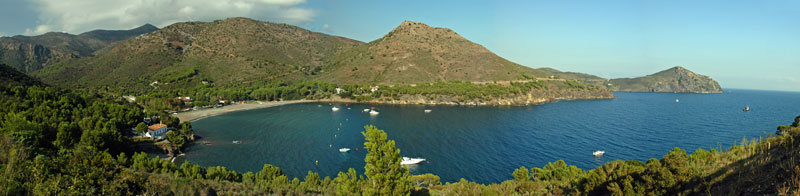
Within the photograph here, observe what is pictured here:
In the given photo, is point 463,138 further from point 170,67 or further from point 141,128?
point 170,67

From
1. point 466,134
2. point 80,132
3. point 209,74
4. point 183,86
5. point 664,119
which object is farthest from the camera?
point 209,74

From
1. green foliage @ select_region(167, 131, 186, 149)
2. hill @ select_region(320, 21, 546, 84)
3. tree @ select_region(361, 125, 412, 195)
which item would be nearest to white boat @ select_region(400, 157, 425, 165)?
tree @ select_region(361, 125, 412, 195)

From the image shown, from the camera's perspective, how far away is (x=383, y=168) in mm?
19781

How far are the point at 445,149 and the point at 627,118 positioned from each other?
6960 cm

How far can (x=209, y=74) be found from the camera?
6668 inches

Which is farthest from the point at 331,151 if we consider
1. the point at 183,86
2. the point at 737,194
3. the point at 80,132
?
the point at 183,86

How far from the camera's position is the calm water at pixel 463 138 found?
50719mm

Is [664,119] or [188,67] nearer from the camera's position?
[664,119]

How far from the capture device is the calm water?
166ft

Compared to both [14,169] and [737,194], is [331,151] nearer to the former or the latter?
[14,169]

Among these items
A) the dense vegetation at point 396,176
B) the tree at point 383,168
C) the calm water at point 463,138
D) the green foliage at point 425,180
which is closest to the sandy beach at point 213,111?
the calm water at point 463,138

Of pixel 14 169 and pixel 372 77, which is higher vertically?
pixel 372 77

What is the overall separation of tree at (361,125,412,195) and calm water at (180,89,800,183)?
86.2ft

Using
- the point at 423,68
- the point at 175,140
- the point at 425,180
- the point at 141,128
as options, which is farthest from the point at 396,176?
the point at 423,68
